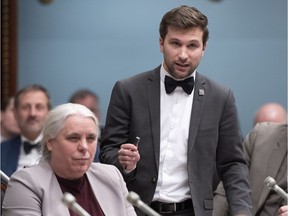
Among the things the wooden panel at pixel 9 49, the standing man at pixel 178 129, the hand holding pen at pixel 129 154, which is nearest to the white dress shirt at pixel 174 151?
the standing man at pixel 178 129

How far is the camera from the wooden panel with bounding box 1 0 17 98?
6713 mm

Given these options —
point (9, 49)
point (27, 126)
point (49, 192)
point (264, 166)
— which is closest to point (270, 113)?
point (27, 126)

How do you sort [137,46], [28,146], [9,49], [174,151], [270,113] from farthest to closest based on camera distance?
[9,49], [137,46], [270,113], [28,146], [174,151]

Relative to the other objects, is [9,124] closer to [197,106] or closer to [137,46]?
[137,46]

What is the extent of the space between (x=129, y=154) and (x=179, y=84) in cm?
39

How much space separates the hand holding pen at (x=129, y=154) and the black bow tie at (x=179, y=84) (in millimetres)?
291

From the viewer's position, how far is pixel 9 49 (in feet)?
22.2

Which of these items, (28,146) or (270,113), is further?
(270,113)

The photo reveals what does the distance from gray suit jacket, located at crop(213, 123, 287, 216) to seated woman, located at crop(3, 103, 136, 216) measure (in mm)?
687

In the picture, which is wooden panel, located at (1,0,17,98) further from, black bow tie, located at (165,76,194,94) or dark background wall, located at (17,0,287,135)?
black bow tie, located at (165,76,194,94)

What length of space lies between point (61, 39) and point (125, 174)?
3737 millimetres

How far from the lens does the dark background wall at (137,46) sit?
6.60m

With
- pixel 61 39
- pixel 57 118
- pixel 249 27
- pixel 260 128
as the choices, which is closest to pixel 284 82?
pixel 249 27

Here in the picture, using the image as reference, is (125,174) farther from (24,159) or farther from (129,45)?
(129,45)
